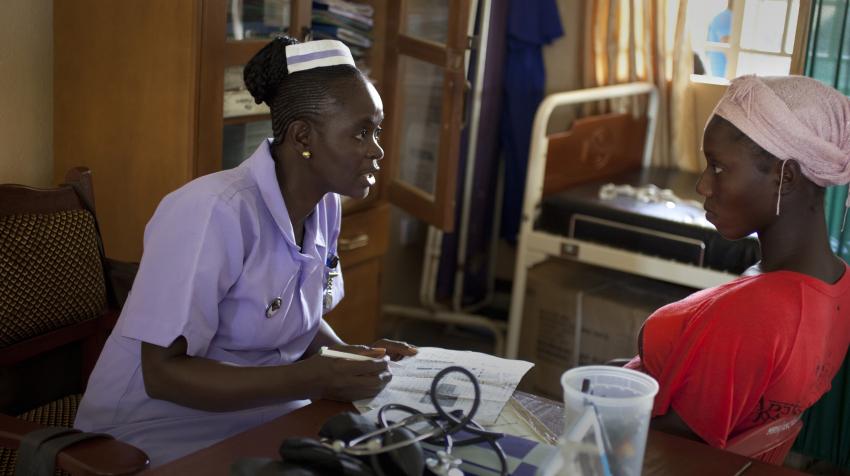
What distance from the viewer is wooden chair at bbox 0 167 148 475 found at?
1.92 metres

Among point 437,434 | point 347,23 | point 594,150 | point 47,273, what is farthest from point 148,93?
point 594,150

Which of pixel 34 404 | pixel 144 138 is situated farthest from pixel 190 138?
pixel 34 404

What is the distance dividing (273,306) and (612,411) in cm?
73

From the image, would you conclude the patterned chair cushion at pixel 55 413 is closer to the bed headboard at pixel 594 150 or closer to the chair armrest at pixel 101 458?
the chair armrest at pixel 101 458

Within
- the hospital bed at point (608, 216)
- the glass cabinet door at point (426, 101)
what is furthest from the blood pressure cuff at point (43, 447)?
the hospital bed at point (608, 216)

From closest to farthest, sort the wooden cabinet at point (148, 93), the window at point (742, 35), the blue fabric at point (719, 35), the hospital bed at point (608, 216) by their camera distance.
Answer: the wooden cabinet at point (148, 93), the hospital bed at point (608, 216), the window at point (742, 35), the blue fabric at point (719, 35)

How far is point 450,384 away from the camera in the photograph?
1.63 m

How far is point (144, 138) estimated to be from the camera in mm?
2521

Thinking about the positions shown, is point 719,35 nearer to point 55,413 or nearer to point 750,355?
point 750,355

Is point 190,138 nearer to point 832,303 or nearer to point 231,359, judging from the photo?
point 231,359

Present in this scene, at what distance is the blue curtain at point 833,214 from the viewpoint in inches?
119

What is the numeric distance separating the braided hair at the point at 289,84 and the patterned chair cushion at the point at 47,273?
20.0 inches

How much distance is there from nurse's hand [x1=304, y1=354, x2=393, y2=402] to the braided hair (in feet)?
1.56

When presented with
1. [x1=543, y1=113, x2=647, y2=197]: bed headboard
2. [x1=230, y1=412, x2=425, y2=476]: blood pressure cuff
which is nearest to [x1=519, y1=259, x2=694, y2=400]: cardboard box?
[x1=543, y1=113, x2=647, y2=197]: bed headboard
